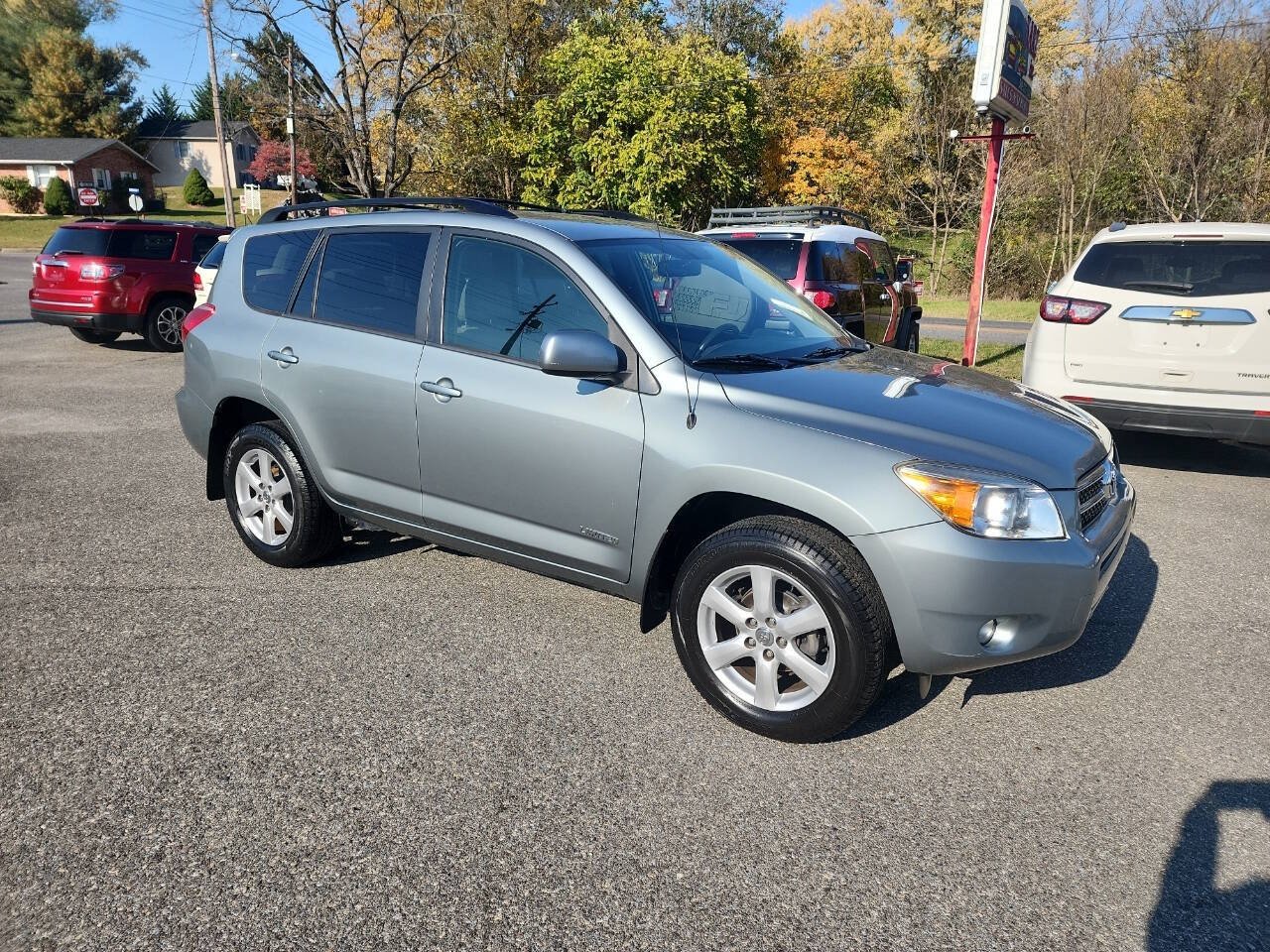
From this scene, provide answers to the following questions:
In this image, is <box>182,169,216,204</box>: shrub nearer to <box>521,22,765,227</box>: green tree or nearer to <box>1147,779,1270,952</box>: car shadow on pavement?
<box>521,22,765,227</box>: green tree

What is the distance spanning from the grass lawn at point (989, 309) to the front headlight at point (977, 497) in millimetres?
16988

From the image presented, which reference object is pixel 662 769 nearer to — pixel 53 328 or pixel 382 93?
pixel 53 328

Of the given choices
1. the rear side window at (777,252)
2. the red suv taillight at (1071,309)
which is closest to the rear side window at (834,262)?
the rear side window at (777,252)

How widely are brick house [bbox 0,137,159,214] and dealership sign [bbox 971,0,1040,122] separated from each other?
214 feet

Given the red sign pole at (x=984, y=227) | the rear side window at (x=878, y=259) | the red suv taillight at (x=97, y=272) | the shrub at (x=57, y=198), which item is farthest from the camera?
the shrub at (x=57, y=198)

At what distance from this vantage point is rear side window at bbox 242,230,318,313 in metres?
4.55

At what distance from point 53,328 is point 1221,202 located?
24.2 meters

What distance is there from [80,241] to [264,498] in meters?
10.1

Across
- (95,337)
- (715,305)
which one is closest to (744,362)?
(715,305)

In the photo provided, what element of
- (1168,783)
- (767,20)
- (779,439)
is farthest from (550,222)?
(767,20)

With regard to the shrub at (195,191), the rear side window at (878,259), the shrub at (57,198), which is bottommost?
the rear side window at (878,259)

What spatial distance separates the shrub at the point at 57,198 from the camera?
54.3 meters

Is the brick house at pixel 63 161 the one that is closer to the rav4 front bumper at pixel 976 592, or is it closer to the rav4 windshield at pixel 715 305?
the rav4 windshield at pixel 715 305

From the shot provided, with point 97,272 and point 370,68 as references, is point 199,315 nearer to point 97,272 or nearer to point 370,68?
point 97,272
